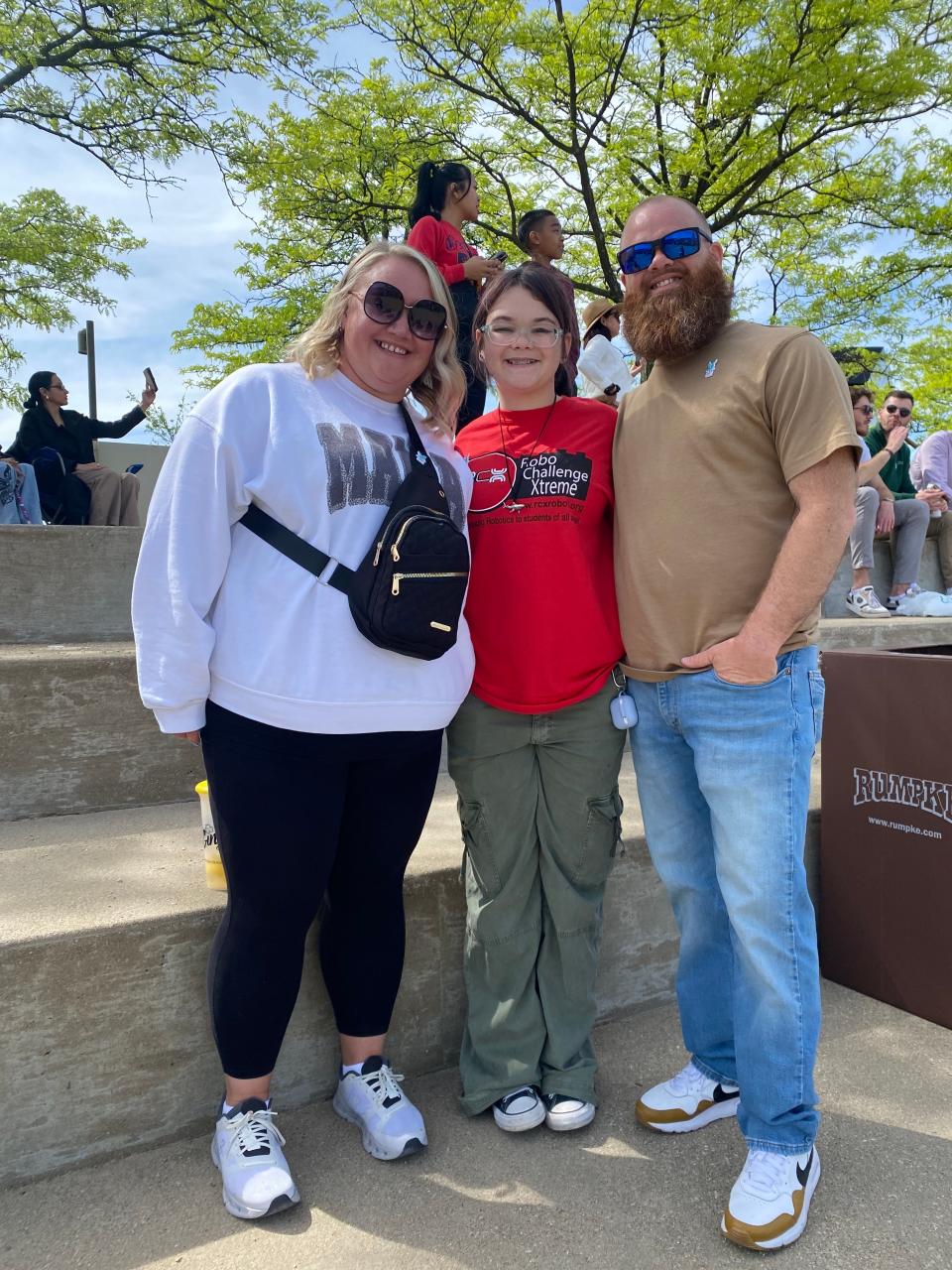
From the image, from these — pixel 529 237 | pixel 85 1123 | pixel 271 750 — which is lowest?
pixel 85 1123

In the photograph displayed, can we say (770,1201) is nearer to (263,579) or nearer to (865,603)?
(263,579)

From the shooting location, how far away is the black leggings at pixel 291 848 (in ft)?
6.03

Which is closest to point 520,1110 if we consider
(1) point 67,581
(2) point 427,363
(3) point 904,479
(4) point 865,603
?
(2) point 427,363

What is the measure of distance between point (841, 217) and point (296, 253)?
828 centimetres

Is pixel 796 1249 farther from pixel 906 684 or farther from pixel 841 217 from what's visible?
pixel 841 217

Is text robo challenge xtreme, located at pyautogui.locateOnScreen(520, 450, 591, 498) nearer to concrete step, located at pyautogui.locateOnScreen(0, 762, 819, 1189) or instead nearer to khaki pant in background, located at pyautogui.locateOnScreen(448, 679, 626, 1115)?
khaki pant in background, located at pyautogui.locateOnScreen(448, 679, 626, 1115)

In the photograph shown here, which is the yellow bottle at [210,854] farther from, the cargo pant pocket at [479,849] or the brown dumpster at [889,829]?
the brown dumpster at [889,829]

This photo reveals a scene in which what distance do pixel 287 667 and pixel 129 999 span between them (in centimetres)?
87

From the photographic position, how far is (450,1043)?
8.11 ft

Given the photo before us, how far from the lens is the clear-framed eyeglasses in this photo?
2.17 m

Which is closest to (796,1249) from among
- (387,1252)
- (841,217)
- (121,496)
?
(387,1252)

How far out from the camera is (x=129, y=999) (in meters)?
2.00

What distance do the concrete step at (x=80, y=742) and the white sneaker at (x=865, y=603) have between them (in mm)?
5047

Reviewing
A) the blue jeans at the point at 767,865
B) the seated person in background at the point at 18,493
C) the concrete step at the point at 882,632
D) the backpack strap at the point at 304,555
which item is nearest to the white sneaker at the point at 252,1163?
the blue jeans at the point at 767,865
